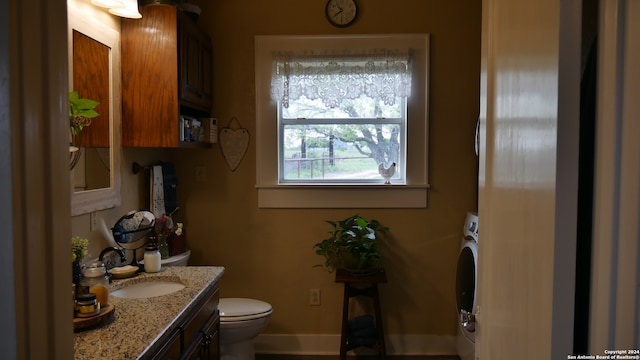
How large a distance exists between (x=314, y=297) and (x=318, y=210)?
63 centimetres

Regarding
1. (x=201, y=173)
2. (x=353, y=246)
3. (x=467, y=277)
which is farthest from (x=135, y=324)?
(x=467, y=277)

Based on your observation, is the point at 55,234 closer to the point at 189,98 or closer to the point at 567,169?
the point at 567,169

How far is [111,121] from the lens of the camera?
2326 mm

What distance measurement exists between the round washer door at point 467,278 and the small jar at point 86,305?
213 centimetres

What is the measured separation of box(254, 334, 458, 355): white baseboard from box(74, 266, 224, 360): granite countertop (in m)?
1.38

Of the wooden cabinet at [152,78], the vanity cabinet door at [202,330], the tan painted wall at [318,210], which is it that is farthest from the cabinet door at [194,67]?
the vanity cabinet door at [202,330]

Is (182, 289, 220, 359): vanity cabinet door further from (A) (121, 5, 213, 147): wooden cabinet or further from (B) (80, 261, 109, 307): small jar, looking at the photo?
(A) (121, 5, 213, 147): wooden cabinet

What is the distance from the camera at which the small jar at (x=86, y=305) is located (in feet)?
4.74

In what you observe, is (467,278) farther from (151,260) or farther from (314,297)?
(151,260)

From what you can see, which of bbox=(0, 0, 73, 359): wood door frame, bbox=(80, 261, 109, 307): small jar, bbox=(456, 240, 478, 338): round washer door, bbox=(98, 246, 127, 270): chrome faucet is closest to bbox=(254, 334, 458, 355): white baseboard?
bbox=(456, 240, 478, 338): round washer door

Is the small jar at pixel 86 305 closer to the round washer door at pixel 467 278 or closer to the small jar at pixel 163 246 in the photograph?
the small jar at pixel 163 246

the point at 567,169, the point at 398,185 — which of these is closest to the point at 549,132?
the point at 567,169

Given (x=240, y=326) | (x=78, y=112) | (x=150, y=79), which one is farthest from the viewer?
(x=240, y=326)

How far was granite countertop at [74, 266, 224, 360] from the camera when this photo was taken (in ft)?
4.24
